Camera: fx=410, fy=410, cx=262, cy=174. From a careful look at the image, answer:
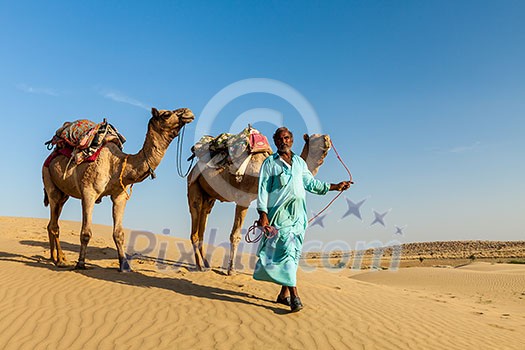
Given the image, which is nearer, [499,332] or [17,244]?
[499,332]

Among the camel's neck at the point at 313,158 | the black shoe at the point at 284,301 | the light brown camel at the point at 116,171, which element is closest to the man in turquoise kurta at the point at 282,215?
the black shoe at the point at 284,301

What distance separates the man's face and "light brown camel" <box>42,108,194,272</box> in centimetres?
290

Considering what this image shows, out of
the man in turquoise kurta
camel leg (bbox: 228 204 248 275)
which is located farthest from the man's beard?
camel leg (bbox: 228 204 248 275)

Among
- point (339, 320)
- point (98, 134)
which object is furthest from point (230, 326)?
point (98, 134)

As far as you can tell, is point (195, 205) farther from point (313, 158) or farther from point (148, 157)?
point (313, 158)

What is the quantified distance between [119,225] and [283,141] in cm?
495

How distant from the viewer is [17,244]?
15039 millimetres

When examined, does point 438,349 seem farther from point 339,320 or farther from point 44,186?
point 44,186

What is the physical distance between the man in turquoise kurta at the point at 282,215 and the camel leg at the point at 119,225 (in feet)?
14.5

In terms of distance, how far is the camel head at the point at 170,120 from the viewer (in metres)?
8.23

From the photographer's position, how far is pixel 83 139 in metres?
8.95

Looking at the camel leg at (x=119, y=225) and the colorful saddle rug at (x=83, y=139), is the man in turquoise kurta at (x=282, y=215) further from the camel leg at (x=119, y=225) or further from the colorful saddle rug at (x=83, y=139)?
the colorful saddle rug at (x=83, y=139)

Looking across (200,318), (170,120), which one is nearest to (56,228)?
(170,120)

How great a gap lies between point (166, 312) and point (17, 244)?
12.0 meters
